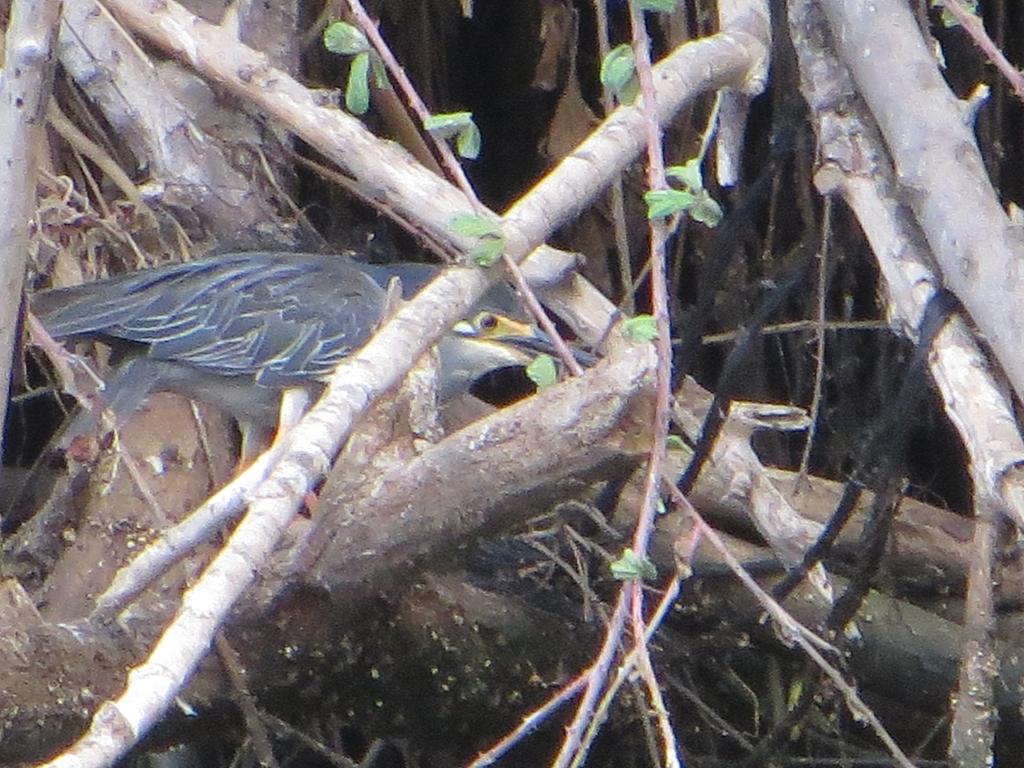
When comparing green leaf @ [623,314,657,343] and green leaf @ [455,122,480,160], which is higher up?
green leaf @ [455,122,480,160]

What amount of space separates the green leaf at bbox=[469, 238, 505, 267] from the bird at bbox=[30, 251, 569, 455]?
4.31 ft

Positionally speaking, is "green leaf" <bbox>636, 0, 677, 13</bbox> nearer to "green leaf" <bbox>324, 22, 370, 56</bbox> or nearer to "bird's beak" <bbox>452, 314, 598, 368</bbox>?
"green leaf" <bbox>324, 22, 370, 56</bbox>

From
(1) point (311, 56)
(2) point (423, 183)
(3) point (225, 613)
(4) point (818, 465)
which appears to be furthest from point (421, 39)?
(3) point (225, 613)

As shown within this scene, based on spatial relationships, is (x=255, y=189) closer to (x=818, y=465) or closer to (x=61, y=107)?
(x=61, y=107)

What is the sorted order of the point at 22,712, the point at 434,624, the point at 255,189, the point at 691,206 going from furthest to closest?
the point at 255,189, the point at 434,624, the point at 22,712, the point at 691,206

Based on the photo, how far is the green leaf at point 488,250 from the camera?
75.2 inches

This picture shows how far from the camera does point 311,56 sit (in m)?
3.47

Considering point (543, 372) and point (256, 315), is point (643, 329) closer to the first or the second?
point (543, 372)

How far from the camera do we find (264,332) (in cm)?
352

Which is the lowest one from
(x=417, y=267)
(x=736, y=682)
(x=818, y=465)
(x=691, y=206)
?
(x=736, y=682)

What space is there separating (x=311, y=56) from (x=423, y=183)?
3.24ft

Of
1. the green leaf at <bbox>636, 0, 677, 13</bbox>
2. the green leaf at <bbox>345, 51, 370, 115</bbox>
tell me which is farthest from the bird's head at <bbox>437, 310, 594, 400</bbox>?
the green leaf at <bbox>636, 0, 677, 13</bbox>

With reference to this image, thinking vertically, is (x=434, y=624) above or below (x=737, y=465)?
below

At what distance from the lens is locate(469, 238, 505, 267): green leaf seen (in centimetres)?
191
